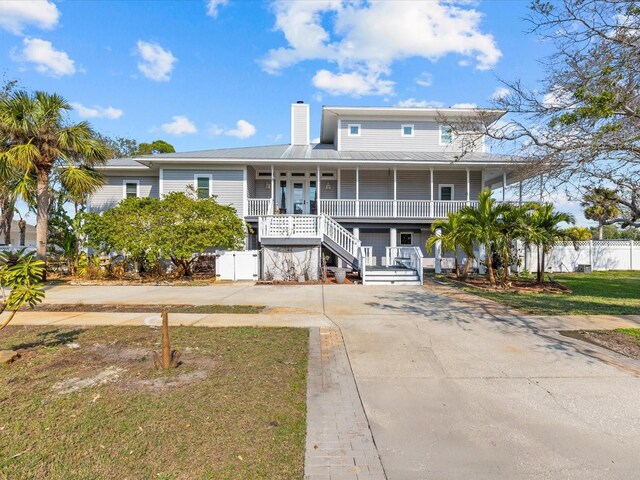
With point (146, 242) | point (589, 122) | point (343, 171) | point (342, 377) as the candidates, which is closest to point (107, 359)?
point (342, 377)

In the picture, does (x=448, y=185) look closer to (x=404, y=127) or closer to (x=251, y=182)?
(x=404, y=127)

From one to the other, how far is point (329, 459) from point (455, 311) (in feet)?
22.1

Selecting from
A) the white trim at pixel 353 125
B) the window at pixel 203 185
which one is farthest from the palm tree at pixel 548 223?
the window at pixel 203 185

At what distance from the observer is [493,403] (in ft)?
12.4

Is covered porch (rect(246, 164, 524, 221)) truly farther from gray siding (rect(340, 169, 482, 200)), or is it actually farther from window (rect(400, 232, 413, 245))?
window (rect(400, 232, 413, 245))

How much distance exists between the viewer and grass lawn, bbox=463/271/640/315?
8562 mm

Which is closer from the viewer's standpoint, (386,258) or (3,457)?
(3,457)

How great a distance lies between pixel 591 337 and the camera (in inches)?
245

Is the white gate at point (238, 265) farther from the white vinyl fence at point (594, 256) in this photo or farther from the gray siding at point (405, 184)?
the white vinyl fence at point (594, 256)

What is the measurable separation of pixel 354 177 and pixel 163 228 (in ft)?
34.6

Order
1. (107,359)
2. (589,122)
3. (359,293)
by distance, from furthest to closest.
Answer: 1. (359,293)
2. (589,122)
3. (107,359)

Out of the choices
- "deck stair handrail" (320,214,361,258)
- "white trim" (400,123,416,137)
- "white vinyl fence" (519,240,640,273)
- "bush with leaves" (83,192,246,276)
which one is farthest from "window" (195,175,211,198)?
"white vinyl fence" (519,240,640,273)

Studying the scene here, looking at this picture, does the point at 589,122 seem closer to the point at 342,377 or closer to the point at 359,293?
the point at 342,377

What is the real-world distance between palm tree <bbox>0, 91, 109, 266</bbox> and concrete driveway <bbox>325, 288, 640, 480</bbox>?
531 inches
